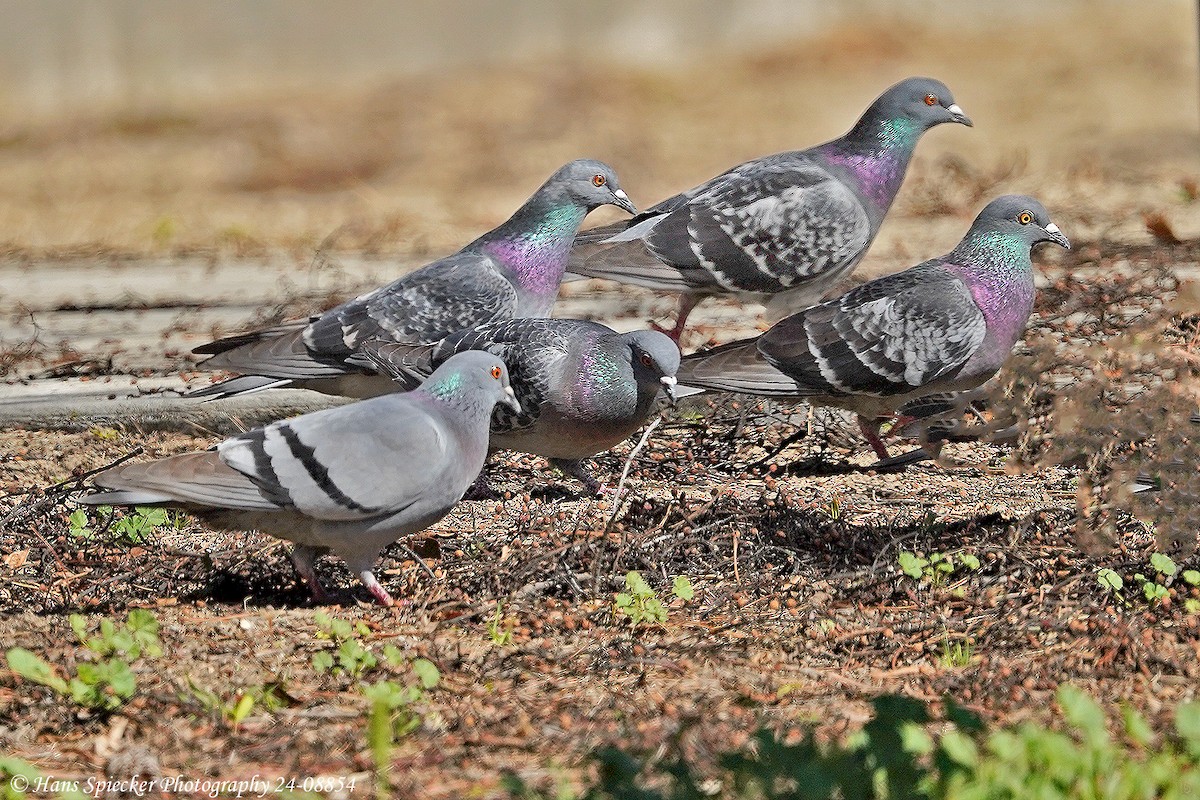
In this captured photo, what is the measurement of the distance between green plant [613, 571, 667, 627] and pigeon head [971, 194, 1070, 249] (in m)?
2.16

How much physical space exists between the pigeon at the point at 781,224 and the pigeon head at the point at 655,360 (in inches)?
54.5

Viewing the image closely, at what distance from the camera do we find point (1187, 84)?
14.5 m

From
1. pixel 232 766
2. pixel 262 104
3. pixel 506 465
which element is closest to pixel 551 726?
pixel 232 766

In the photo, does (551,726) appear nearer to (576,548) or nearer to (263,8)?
(576,548)

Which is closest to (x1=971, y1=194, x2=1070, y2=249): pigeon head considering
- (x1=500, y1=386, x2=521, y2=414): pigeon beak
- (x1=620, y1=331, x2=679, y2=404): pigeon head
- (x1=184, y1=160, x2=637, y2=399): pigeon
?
(x1=620, y1=331, x2=679, y2=404): pigeon head

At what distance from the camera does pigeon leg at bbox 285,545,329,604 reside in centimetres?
390

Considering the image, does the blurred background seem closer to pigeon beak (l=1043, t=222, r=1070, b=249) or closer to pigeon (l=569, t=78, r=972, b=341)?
pigeon (l=569, t=78, r=972, b=341)

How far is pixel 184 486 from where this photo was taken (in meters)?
3.62

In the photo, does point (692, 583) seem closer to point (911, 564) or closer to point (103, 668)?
point (911, 564)

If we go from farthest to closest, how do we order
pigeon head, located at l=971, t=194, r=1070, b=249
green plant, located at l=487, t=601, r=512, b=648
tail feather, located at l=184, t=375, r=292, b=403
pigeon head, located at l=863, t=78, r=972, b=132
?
pigeon head, located at l=863, t=78, r=972, b=132 < tail feather, located at l=184, t=375, r=292, b=403 < pigeon head, located at l=971, t=194, r=1070, b=249 < green plant, located at l=487, t=601, r=512, b=648

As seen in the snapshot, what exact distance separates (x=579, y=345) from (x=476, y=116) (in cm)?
941

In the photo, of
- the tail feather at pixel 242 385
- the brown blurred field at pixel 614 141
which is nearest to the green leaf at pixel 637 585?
the tail feather at pixel 242 385

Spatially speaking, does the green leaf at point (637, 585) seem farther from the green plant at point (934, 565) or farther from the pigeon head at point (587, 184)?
the pigeon head at point (587, 184)

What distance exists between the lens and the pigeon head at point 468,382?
391 cm
